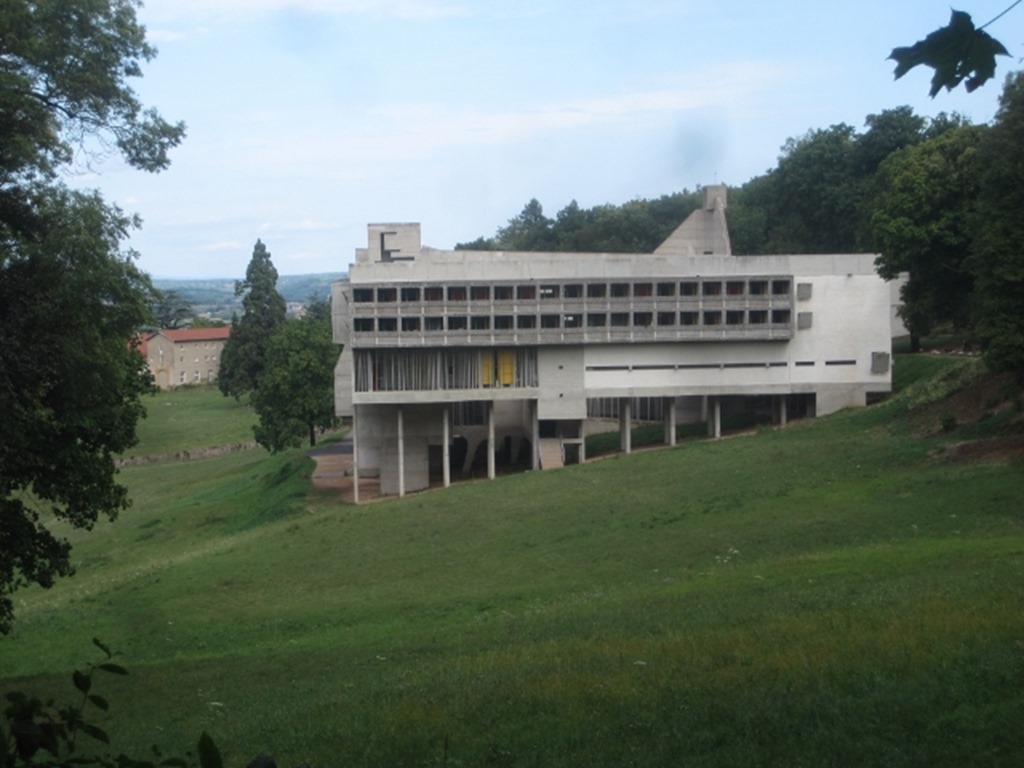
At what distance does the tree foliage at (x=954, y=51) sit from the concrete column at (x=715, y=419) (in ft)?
152

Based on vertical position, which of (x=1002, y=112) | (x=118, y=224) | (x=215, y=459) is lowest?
(x=215, y=459)

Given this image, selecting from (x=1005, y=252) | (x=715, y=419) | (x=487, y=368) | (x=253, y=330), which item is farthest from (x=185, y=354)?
(x=1005, y=252)

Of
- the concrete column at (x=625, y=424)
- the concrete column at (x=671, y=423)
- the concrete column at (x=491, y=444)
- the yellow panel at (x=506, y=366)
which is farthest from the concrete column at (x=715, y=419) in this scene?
the concrete column at (x=491, y=444)

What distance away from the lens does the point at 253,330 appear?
94625 mm

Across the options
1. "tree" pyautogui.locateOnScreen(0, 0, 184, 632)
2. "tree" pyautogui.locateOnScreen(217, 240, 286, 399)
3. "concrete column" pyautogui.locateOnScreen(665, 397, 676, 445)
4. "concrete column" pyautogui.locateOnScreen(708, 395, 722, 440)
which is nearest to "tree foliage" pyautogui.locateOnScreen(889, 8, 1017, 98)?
"tree" pyautogui.locateOnScreen(0, 0, 184, 632)

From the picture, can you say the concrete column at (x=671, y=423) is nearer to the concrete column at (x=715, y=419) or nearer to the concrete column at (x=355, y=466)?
the concrete column at (x=715, y=419)

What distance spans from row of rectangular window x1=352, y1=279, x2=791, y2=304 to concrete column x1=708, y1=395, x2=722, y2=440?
4865 millimetres

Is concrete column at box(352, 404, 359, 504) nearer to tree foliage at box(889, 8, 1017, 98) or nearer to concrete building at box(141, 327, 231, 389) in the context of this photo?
tree foliage at box(889, 8, 1017, 98)

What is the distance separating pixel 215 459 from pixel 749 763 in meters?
70.7

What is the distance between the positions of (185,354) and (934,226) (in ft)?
310

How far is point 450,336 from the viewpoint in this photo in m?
49.7

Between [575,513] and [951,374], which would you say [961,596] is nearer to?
[575,513]

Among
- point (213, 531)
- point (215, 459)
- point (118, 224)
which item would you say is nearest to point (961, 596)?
point (118, 224)

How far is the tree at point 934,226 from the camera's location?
164 feet
